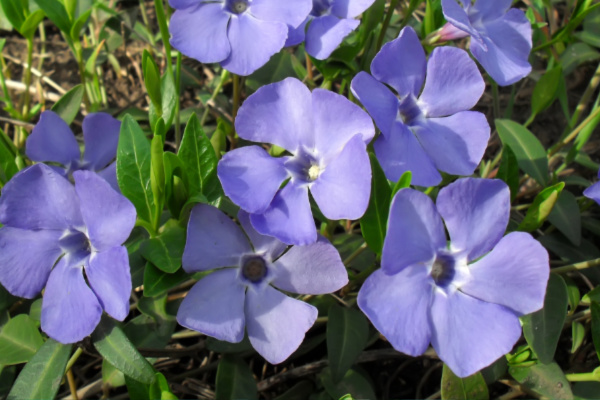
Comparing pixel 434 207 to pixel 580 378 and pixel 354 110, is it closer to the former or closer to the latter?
pixel 354 110

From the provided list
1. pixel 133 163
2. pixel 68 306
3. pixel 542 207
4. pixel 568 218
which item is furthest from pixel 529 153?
pixel 68 306

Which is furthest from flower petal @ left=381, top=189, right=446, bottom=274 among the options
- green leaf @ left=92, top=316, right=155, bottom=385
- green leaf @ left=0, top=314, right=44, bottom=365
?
green leaf @ left=0, top=314, right=44, bottom=365

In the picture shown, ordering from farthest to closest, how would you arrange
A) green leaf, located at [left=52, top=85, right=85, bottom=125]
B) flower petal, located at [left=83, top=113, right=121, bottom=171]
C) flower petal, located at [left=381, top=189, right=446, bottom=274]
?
green leaf, located at [left=52, top=85, right=85, bottom=125], flower petal, located at [left=83, top=113, right=121, bottom=171], flower petal, located at [left=381, top=189, right=446, bottom=274]

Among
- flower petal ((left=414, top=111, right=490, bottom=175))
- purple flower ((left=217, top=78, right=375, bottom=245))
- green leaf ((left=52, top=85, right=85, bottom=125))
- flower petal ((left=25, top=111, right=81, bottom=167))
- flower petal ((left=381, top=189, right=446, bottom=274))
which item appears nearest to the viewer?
flower petal ((left=381, top=189, right=446, bottom=274))

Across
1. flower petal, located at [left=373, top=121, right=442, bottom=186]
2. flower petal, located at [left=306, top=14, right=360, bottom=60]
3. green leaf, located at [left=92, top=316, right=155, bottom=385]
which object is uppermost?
flower petal, located at [left=306, top=14, right=360, bottom=60]

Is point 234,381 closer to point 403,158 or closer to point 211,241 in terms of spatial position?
point 211,241

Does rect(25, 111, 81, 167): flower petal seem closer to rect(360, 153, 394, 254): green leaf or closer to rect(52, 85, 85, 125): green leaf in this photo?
rect(52, 85, 85, 125): green leaf

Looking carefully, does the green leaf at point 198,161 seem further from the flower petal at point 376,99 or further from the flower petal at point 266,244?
the flower petal at point 376,99

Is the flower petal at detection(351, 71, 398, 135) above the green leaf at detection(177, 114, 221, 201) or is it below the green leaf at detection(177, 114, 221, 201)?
above

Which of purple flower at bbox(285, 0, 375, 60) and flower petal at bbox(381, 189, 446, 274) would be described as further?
purple flower at bbox(285, 0, 375, 60)
